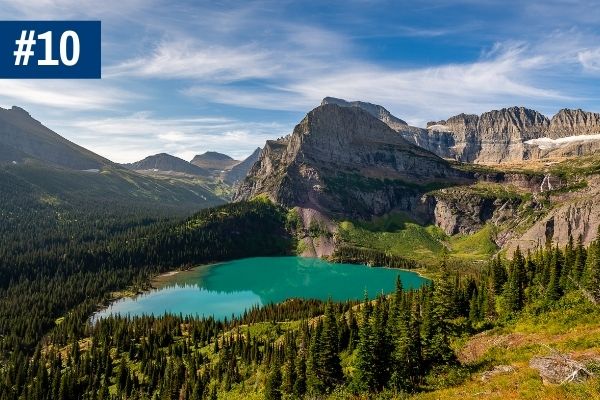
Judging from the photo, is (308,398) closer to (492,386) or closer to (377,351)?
(377,351)

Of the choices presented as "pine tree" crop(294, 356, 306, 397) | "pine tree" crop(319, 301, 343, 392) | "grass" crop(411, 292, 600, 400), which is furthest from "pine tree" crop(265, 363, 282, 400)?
"grass" crop(411, 292, 600, 400)

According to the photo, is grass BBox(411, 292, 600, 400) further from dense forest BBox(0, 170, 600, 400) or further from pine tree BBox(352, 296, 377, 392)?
pine tree BBox(352, 296, 377, 392)

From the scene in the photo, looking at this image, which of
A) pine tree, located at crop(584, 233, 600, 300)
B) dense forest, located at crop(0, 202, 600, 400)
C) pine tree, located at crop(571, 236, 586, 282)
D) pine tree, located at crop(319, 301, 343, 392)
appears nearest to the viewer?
dense forest, located at crop(0, 202, 600, 400)

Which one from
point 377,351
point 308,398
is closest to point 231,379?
point 308,398

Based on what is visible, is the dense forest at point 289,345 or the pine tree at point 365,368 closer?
the pine tree at point 365,368

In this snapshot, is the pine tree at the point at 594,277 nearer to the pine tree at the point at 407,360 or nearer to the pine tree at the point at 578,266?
the pine tree at the point at 578,266

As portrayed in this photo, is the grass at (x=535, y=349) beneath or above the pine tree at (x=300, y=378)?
above

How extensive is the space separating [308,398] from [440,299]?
27.2 meters

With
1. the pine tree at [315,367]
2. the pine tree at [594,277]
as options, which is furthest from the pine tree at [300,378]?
the pine tree at [594,277]

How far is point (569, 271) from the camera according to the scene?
4067 inches

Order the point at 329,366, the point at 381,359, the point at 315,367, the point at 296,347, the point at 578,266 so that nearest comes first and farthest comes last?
1. the point at 381,359
2. the point at 329,366
3. the point at 315,367
4. the point at 578,266
5. the point at 296,347

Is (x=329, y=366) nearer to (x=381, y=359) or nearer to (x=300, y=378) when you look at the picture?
(x=300, y=378)

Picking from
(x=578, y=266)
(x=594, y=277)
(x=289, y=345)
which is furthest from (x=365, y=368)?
(x=578, y=266)

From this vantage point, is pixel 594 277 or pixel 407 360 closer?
pixel 407 360
